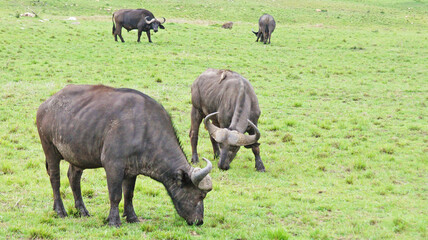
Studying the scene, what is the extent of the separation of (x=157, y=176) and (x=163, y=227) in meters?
0.92

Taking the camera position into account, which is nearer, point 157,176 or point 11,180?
point 157,176

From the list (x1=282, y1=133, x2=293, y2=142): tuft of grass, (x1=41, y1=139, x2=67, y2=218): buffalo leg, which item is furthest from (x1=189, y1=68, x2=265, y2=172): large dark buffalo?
(x1=41, y1=139, x2=67, y2=218): buffalo leg

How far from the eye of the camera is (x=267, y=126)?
54.9 ft

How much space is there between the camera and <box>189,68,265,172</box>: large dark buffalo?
1159cm

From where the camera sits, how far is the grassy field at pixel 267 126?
875 cm

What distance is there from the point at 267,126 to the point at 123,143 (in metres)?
9.61

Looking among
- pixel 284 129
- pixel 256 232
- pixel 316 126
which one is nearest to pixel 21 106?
pixel 284 129

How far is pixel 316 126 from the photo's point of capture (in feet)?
55.7

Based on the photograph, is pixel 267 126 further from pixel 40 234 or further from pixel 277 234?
pixel 40 234

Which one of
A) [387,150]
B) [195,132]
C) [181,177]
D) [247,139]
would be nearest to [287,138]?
[387,150]

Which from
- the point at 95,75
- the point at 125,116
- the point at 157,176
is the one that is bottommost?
the point at 95,75

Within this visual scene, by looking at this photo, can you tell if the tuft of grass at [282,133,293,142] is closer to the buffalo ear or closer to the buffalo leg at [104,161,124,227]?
the buffalo ear

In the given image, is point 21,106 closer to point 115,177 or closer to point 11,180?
point 11,180

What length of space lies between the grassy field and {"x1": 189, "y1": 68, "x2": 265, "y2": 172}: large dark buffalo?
0.69 meters
